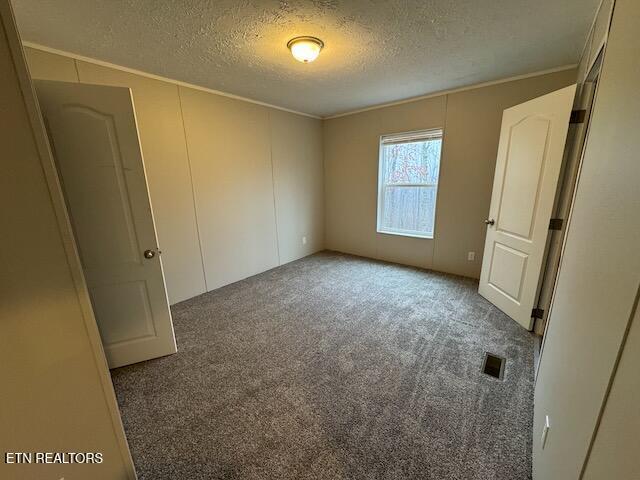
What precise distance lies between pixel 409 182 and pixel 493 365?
272 centimetres

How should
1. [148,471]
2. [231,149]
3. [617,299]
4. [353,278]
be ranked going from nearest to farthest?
[617,299], [148,471], [231,149], [353,278]

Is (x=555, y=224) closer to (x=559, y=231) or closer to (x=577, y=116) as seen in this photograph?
(x=559, y=231)

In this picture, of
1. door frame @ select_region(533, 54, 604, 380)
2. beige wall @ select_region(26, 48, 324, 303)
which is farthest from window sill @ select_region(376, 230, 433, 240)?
door frame @ select_region(533, 54, 604, 380)

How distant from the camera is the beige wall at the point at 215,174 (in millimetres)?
2611

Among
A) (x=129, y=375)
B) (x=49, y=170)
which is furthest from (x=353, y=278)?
(x=49, y=170)

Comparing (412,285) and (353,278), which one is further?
(353,278)

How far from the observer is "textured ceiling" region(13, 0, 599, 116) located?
1597mm

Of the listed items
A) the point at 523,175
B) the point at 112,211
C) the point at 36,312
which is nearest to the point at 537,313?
the point at 523,175

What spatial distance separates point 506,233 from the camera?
2.63 metres

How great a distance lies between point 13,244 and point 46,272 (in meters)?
0.12

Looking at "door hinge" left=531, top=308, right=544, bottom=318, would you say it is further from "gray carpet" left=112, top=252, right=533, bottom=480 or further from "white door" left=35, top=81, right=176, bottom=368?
"white door" left=35, top=81, right=176, bottom=368

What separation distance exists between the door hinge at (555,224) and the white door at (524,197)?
35 mm

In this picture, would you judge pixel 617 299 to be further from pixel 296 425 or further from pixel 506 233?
pixel 506 233

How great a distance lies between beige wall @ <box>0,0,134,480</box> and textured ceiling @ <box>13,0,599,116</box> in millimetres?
1273
